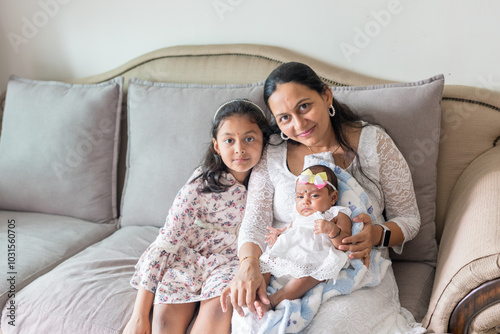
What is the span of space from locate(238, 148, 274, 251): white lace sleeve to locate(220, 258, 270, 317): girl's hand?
15cm

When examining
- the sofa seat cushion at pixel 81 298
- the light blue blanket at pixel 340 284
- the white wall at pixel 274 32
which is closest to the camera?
the light blue blanket at pixel 340 284

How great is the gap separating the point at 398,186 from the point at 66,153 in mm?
1510

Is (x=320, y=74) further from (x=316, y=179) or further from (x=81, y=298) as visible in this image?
(x=81, y=298)

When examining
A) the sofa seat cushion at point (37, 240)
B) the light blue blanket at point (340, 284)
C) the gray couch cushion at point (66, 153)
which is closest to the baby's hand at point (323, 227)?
the light blue blanket at point (340, 284)

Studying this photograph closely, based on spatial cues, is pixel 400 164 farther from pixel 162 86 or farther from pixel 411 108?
pixel 162 86

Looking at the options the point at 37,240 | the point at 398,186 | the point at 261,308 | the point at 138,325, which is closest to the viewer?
the point at 261,308

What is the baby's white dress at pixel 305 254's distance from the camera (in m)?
1.34

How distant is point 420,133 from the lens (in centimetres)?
169

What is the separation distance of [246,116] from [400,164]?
0.56 metres

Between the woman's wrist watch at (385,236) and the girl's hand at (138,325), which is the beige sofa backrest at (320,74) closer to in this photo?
the woman's wrist watch at (385,236)

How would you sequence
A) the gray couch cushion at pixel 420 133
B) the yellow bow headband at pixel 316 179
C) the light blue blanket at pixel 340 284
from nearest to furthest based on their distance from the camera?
the light blue blanket at pixel 340 284 < the yellow bow headband at pixel 316 179 < the gray couch cushion at pixel 420 133

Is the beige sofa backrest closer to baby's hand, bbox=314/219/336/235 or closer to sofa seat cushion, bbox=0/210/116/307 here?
sofa seat cushion, bbox=0/210/116/307

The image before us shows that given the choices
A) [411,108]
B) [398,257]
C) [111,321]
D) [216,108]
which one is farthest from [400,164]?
[111,321]

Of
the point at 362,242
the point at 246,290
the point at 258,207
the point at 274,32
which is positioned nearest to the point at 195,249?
the point at 258,207
